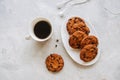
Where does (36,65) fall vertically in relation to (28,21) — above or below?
below

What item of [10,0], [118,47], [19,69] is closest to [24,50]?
[19,69]

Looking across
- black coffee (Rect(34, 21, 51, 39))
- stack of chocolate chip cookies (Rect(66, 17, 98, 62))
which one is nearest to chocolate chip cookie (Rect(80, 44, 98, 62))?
stack of chocolate chip cookies (Rect(66, 17, 98, 62))

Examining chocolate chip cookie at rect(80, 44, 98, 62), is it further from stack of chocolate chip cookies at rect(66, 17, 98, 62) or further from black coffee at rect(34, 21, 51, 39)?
black coffee at rect(34, 21, 51, 39)

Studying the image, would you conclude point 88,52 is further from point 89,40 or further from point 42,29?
point 42,29

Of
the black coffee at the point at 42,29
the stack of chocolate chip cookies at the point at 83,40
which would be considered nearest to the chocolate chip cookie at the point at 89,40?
the stack of chocolate chip cookies at the point at 83,40

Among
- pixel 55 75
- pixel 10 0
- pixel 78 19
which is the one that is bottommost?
pixel 55 75

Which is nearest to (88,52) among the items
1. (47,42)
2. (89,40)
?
(89,40)

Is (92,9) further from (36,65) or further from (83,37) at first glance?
(36,65)
